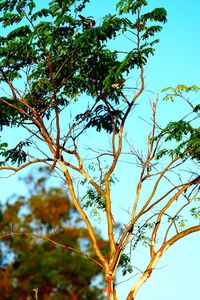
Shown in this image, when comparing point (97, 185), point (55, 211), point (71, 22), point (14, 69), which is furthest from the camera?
point (97, 185)

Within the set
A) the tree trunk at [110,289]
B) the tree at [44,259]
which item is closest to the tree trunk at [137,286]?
the tree trunk at [110,289]

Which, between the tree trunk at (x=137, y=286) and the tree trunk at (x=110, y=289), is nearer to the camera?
the tree trunk at (x=110, y=289)

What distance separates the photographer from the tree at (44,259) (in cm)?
403

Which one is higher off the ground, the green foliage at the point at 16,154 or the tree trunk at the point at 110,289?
the green foliage at the point at 16,154

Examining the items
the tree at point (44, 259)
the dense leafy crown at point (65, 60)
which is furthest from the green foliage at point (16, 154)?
the tree at point (44, 259)

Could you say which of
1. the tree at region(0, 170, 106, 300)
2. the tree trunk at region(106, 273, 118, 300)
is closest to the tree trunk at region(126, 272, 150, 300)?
the tree trunk at region(106, 273, 118, 300)

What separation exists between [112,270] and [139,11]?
5.88 metres

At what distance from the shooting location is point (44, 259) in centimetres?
405

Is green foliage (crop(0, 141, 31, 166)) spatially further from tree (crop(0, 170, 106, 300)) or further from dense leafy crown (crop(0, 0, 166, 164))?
tree (crop(0, 170, 106, 300))

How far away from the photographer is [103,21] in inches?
424

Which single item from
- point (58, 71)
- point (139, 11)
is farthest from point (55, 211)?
point (139, 11)

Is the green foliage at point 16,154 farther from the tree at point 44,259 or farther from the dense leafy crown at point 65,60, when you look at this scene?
the tree at point 44,259

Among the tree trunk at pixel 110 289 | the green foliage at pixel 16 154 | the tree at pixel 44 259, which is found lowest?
the tree at pixel 44 259

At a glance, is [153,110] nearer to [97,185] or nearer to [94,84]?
[94,84]
